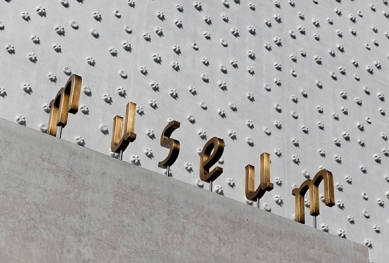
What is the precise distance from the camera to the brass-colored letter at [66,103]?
355 inches

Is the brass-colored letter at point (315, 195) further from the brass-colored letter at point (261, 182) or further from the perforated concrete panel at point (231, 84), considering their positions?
the perforated concrete panel at point (231, 84)

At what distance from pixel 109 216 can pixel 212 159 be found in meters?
2.02

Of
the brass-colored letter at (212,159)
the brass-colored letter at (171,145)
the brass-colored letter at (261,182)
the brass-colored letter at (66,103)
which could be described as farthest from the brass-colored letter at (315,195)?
the brass-colored letter at (66,103)

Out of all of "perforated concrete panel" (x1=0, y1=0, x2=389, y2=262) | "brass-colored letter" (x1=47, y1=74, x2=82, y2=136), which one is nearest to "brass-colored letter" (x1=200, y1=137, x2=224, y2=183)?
"brass-colored letter" (x1=47, y1=74, x2=82, y2=136)

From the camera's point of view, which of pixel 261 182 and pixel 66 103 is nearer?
pixel 66 103

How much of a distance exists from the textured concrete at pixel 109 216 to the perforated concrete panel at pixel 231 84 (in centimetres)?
323

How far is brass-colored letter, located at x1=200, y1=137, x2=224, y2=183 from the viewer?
32.0 ft

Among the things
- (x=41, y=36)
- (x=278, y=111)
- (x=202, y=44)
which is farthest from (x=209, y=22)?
(x=41, y=36)

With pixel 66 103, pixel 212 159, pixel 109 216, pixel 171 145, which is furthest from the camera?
pixel 212 159

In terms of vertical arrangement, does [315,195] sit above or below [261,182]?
above

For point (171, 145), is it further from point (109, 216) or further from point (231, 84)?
point (231, 84)

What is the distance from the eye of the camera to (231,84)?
14.0 meters

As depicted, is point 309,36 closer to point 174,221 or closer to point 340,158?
point 340,158

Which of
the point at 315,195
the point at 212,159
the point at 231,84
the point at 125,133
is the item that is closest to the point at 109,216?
the point at 125,133
